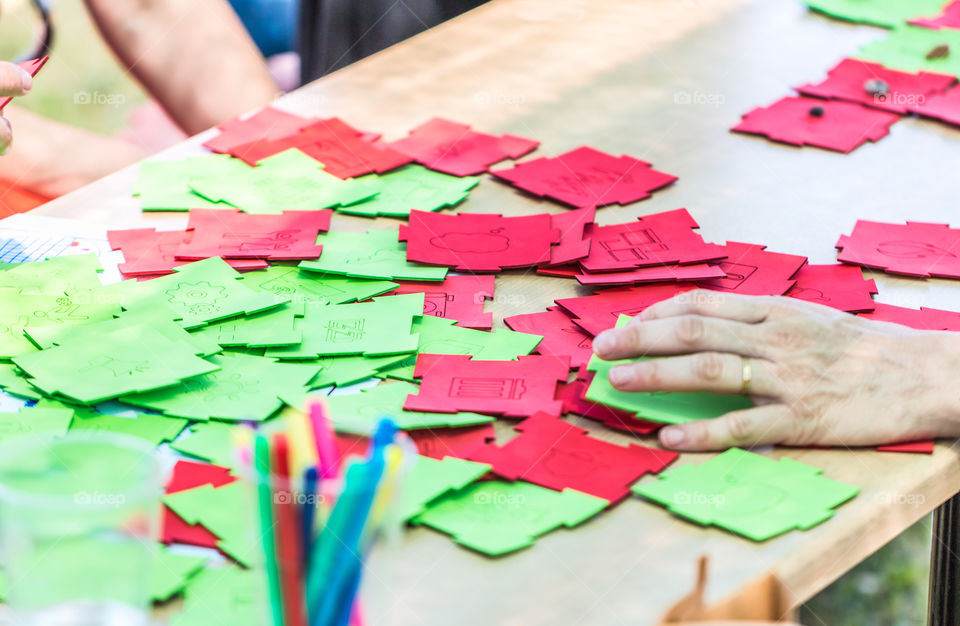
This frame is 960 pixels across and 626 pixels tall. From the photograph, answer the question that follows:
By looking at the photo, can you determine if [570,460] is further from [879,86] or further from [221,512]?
[879,86]

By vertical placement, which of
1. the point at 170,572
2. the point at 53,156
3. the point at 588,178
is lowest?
the point at 53,156

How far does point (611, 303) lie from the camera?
4.02 feet

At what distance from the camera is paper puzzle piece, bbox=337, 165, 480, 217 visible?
4.83 feet

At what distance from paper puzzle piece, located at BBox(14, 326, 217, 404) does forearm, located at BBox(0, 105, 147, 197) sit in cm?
188

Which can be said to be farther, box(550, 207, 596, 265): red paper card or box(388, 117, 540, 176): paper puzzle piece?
box(388, 117, 540, 176): paper puzzle piece

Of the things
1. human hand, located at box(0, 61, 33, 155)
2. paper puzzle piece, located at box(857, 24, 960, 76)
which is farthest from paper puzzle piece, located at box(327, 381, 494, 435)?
paper puzzle piece, located at box(857, 24, 960, 76)

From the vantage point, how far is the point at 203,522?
0.86m

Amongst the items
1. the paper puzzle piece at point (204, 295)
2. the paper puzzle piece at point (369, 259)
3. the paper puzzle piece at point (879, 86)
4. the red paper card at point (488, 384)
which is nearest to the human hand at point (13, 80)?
the paper puzzle piece at point (204, 295)

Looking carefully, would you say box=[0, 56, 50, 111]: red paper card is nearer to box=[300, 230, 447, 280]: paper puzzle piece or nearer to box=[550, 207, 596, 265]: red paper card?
box=[300, 230, 447, 280]: paper puzzle piece

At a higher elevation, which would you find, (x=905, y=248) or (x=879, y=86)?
(x=879, y=86)

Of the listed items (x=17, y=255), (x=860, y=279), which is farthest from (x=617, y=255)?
(x=17, y=255)

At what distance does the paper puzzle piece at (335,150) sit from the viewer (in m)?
1.58

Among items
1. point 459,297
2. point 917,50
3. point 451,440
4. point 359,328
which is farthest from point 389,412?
point 917,50
